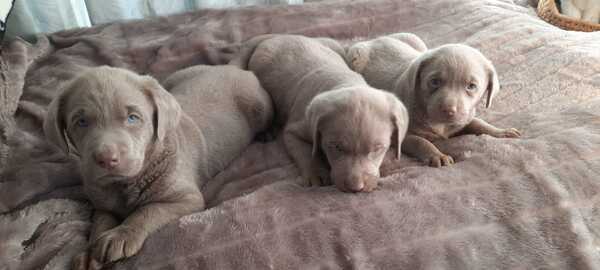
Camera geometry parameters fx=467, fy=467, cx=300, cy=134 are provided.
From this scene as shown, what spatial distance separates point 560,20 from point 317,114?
2.86 metres

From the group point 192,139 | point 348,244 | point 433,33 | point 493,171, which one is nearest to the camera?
point 348,244

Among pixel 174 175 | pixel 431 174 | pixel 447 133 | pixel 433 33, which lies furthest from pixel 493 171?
pixel 433 33

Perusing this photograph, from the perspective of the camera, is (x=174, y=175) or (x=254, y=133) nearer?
(x=174, y=175)

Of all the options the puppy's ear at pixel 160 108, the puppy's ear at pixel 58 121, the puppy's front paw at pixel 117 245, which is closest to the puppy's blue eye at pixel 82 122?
the puppy's ear at pixel 58 121

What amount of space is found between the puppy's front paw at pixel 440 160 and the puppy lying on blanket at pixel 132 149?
3.54 ft

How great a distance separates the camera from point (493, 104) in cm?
279

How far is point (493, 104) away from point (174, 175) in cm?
189

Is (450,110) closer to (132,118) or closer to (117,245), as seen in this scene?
(132,118)

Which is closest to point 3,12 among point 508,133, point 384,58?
point 384,58

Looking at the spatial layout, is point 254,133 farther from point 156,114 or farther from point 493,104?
point 493,104

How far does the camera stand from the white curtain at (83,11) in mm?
3840

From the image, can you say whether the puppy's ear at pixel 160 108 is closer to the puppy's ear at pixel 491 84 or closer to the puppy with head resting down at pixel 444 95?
the puppy with head resting down at pixel 444 95

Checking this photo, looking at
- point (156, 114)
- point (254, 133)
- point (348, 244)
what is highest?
point (156, 114)

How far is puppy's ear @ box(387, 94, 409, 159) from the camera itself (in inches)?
86.1
